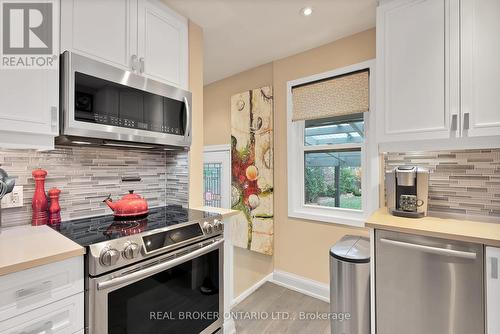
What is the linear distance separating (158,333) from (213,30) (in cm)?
229

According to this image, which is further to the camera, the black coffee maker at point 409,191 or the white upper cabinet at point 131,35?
the black coffee maker at point 409,191

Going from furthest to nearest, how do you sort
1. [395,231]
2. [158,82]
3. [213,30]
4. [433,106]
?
[213,30] → [158,82] → [433,106] → [395,231]

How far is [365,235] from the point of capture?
217 cm

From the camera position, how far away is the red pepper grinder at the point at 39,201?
1363mm

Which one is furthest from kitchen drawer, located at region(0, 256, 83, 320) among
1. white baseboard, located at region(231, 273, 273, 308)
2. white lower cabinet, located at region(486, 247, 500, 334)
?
white lower cabinet, located at region(486, 247, 500, 334)

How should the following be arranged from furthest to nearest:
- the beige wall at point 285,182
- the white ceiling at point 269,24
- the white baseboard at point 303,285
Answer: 1. the white baseboard at point 303,285
2. the beige wall at point 285,182
3. the white ceiling at point 269,24

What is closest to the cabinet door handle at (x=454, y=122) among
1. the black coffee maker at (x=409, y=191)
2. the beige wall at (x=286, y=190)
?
the black coffee maker at (x=409, y=191)

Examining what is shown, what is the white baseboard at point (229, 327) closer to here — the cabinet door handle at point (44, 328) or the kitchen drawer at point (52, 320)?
the kitchen drawer at point (52, 320)

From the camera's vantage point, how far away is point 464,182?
1652mm

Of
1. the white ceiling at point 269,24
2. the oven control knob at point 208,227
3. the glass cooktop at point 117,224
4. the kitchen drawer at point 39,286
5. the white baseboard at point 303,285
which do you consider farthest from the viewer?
the white baseboard at point 303,285

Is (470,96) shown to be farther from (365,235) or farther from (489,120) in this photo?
(365,235)

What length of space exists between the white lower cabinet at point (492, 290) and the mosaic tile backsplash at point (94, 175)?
189cm

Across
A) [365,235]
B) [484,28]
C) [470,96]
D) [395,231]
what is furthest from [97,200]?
[484,28]

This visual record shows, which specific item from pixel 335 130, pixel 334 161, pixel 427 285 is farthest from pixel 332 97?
pixel 427 285
